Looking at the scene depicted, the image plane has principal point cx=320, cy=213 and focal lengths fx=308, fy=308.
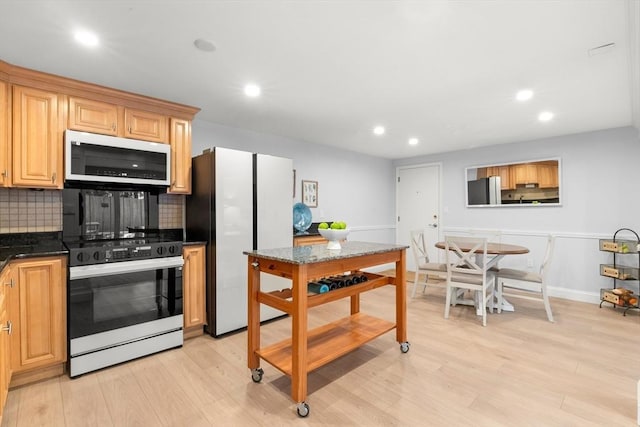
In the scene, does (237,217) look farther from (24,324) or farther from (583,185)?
(583,185)

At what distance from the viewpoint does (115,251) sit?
93.9 inches

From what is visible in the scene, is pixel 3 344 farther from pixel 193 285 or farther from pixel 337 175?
pixel 337 175

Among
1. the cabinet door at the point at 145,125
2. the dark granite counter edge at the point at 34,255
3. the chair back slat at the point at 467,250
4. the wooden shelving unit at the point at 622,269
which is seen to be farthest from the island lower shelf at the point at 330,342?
the wooden shelving unit at the point at 622,269

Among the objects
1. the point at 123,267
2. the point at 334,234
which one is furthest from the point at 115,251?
the point at 334,234

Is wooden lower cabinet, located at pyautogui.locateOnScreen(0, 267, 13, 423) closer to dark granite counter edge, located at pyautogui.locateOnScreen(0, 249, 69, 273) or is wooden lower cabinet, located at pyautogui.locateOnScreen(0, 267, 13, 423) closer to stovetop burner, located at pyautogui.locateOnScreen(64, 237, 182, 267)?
dark granite counter edge, located at pyautogui.locateOnScreen(0, 249, 69, 273)

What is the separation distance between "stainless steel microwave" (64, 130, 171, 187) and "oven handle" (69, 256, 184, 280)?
75 cm

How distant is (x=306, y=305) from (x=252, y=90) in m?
1.93

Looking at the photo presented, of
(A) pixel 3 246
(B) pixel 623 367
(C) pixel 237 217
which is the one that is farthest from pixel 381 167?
(A) pixel 3 246

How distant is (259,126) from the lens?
12.7 ft

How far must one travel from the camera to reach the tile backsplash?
248 centimetres

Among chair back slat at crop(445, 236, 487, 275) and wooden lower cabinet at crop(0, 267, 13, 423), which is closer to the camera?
wooden lower cabinet at crop(0, 267, 13, 423)

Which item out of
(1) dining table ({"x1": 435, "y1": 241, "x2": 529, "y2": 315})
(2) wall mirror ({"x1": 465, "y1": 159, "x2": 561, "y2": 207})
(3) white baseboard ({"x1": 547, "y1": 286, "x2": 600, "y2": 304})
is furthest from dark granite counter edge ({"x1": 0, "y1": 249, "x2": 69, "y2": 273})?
(3) white baseboard ({"x1": 547, "y1": 286, "x2": 600, "y2": 304})

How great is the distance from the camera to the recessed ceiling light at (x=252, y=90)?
105 inches

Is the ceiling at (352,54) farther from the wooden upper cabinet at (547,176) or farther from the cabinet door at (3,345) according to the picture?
the cabinet door at (3,345)
